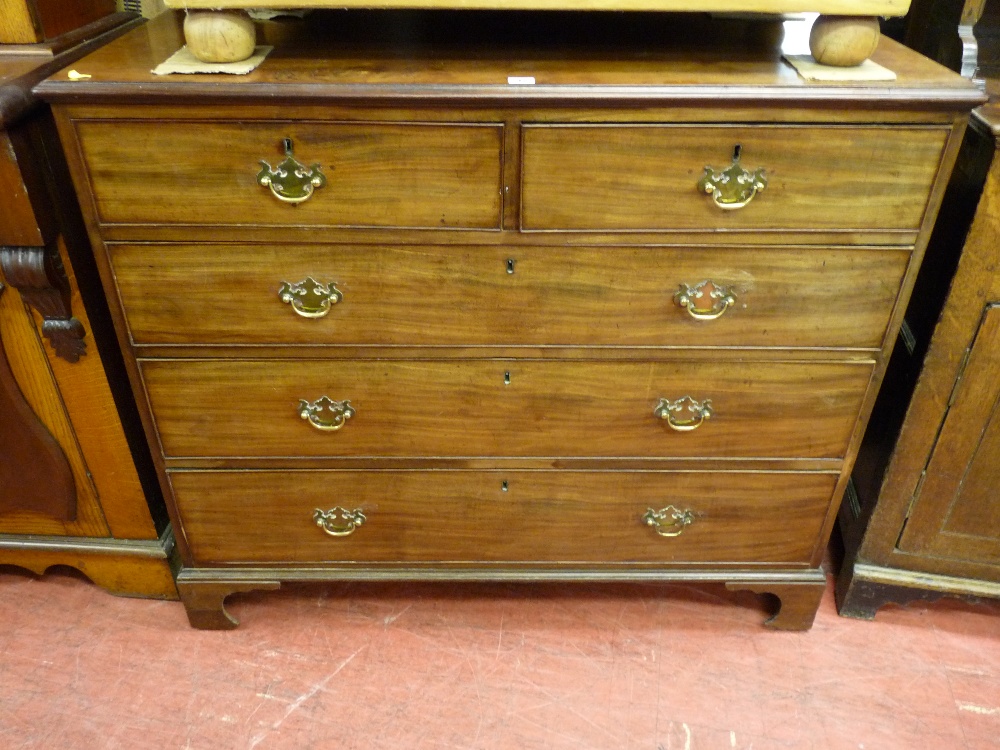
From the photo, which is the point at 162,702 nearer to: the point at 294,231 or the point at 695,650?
the point at 294,231

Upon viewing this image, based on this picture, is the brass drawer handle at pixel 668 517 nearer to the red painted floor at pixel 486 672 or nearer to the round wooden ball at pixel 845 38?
the red painted floor at pixel 486 672

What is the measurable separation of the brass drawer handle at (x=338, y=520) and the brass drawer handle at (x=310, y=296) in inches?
17.3

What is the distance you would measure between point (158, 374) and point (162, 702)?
69 centimetres

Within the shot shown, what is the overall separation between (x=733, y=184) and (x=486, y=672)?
3.56 feet

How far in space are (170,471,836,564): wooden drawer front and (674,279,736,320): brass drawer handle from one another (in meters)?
0.36

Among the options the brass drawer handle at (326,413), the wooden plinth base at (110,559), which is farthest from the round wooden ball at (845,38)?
the wooden plinth base at (110,559)

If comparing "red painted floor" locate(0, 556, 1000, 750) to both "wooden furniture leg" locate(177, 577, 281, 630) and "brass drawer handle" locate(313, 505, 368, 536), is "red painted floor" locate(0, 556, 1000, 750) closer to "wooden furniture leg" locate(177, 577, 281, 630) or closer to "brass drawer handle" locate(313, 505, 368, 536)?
"wooden furniture leg" locate(177, 577, 281, 630)

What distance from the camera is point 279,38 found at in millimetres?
1327

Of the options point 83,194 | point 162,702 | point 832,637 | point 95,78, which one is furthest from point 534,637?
point 95,78

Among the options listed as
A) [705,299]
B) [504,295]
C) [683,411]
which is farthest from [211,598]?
[705,299]

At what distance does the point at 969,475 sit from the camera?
5.02ft

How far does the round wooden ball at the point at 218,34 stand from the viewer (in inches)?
44.8

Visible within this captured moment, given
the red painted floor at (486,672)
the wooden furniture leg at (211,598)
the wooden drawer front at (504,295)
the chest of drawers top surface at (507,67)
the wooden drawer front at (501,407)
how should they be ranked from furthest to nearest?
the wooden furniture leg at (211,598) → the red painted floor at (486,672) → the wooden drawer front at (501,407) → the wooden drawer front at (504,295) → the chest of drawers top surface at (507,67)

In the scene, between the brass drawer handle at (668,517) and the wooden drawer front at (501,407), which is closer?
the wooden drawer front at (501,407)
